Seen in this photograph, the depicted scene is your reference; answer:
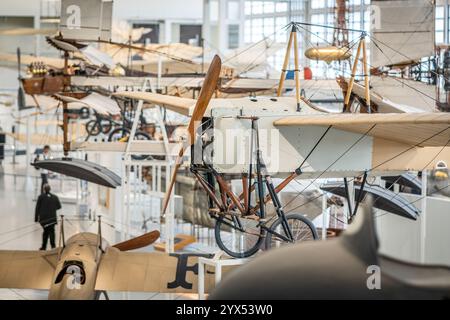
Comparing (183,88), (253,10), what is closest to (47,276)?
(183,88)

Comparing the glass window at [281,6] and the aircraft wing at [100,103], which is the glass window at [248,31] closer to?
the glass window at [281,6]

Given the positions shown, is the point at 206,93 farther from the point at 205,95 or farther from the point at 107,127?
the point at 107,127

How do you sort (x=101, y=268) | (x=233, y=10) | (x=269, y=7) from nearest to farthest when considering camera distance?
1. (x=101, y=268)
2. (x=269, y=7)
3. (x=233, y=10)

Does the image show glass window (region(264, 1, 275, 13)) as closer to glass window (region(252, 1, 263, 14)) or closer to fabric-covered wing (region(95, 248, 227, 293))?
glass window (region(252, 1, 263, 14))

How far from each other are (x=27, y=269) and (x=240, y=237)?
1.90 m

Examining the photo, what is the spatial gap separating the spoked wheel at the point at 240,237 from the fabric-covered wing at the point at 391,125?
82 cm

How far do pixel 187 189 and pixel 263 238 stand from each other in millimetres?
5719

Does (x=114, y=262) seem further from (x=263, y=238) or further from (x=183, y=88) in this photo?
(x=183, y=88)

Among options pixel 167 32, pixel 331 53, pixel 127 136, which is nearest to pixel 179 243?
pixel 127 136

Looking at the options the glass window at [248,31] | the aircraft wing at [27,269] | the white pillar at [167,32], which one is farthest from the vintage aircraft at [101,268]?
the white pillar at [167,32]

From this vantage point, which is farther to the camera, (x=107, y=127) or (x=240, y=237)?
(x=107, y=127)

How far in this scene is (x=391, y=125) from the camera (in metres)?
3.75

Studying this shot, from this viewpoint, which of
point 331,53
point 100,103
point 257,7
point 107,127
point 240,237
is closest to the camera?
point 240,237
